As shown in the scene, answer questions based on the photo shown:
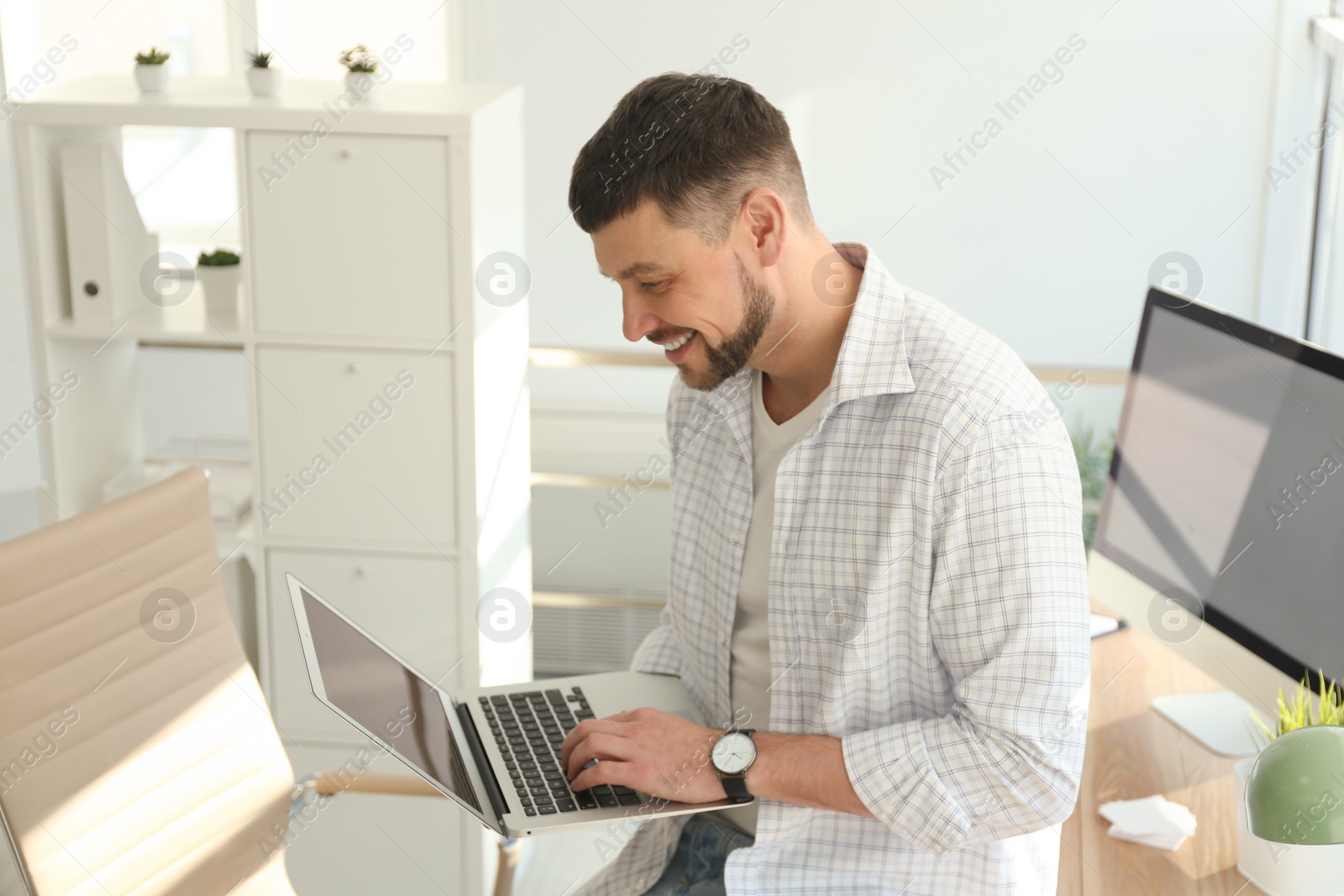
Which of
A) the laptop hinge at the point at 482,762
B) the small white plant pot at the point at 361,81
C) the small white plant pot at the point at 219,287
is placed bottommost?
the laptop hinge at the point at 482,762

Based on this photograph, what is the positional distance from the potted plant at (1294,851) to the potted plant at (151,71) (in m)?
2.07

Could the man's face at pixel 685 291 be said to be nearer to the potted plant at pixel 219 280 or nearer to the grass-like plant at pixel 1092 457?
the potted plant at pixel 219 280

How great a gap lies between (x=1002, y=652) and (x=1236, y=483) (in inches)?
25.1

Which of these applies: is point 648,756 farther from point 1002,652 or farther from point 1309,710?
point 1309,710

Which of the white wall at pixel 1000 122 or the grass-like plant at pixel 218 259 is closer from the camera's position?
the grass-like plant at pixel 218 259

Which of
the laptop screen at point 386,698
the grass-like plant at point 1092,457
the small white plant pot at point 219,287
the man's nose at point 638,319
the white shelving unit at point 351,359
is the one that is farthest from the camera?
the grass-like plant at point 1092,457

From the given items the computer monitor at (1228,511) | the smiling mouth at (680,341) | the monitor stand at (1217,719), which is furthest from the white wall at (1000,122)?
the smiling mouth at (680,341)

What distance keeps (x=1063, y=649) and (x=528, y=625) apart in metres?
1.69

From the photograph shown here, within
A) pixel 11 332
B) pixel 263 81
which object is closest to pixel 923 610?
pixel 263 81

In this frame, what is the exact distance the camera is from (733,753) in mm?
1178

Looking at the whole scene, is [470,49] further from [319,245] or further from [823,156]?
[319,245]

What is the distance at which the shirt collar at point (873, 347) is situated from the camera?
1180 mm

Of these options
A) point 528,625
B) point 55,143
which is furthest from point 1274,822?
point 55,143

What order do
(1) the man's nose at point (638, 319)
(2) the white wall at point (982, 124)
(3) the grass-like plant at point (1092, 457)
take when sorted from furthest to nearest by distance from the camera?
(3) the grass-like plant at point (1092, 457) < (2) the white wall at point (982, 124) < (1) the man's nose at point (638, 319)
